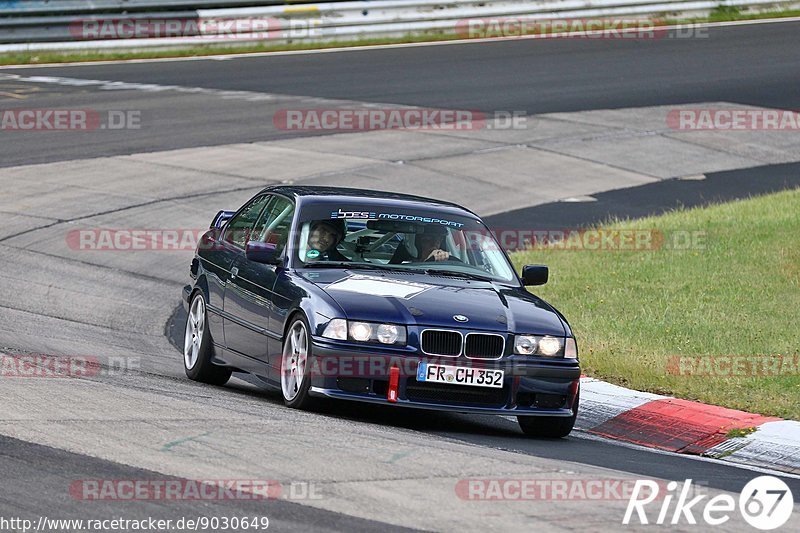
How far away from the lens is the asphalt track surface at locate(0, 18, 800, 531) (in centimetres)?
686

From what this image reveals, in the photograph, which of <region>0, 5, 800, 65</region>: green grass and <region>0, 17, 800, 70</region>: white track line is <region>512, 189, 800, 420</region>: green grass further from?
<region>0, 5, 800, 65</region>: green grass

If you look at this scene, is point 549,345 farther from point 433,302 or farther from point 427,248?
point 427,248

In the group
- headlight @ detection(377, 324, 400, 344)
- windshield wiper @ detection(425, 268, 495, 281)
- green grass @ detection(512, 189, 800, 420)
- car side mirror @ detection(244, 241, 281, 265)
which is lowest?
green grass @ detection(512, 189, 800, 420)

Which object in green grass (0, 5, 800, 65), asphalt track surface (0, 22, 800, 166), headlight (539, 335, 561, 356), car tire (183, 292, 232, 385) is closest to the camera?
headlight (539, 335, 561, 356)

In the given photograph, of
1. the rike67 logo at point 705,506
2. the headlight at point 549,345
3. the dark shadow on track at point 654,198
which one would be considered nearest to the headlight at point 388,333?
the headlight at point 549,345

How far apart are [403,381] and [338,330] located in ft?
1.66

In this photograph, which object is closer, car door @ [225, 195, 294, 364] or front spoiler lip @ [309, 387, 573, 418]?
front spoiler lip @ [309, 387, 573, 418]

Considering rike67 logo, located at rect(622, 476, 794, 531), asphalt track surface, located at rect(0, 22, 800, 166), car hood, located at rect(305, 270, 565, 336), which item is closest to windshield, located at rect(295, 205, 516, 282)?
car hood, located at rect(305, 270, 565, 336)

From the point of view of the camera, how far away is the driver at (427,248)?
32.9ft

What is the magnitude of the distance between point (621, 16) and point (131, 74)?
491 inches

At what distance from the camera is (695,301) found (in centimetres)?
1353

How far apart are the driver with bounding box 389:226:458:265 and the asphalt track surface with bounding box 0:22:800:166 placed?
12.2 m

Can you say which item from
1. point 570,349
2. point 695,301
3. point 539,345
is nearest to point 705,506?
point 539,345

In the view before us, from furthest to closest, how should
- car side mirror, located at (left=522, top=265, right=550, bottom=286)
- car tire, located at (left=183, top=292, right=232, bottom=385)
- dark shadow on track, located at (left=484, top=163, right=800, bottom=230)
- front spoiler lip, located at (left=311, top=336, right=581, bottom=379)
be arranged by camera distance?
dark shadow on track, located at (left=484, top=163, right=800, bottom=230), car tire, located at (left=183, top=292, right=232, bottom=385), car side mirror, located at (left=522, top=265, right=550, bottom=286), front spoiler lip, located at (left=311, top=336, right=581, bottom=379)
